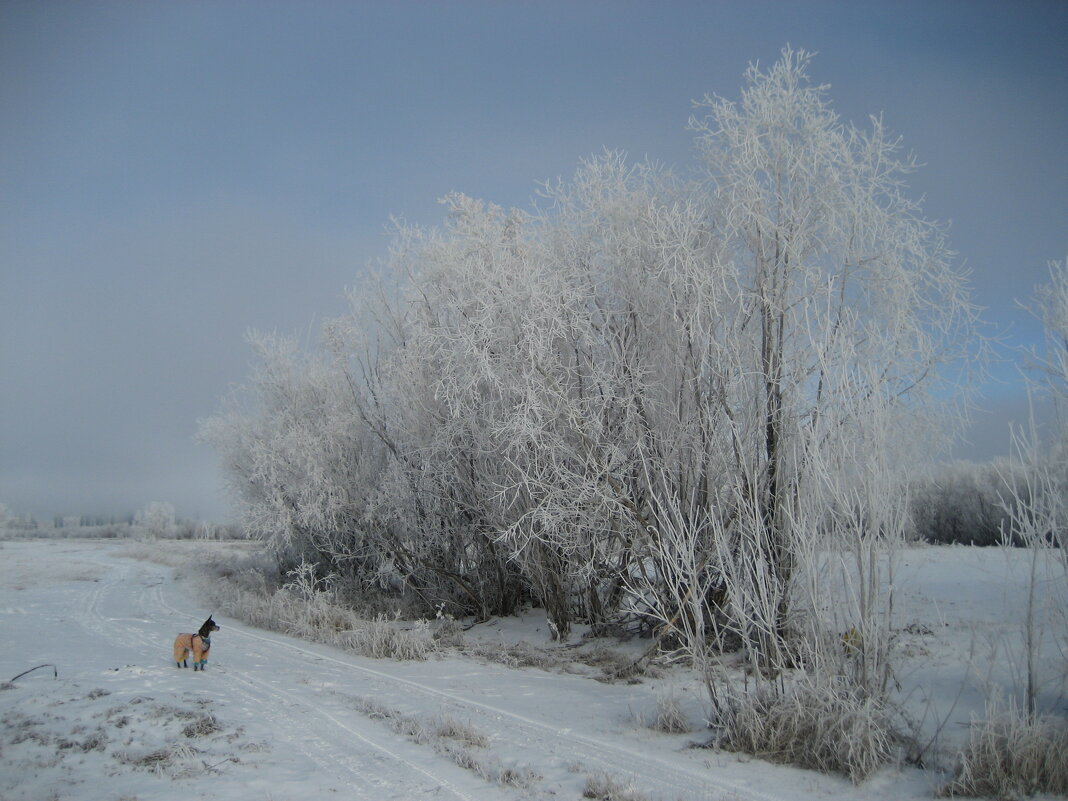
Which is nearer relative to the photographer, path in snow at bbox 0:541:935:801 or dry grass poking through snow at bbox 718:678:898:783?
path in snow at bbox 0:541:935:801

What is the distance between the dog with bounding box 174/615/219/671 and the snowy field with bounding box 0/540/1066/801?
150mm

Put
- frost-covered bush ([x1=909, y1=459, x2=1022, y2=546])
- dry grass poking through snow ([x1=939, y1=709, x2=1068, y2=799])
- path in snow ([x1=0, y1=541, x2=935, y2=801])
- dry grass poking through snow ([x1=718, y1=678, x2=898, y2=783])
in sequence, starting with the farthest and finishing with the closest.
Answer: frost-covered bush ([x1=909, y1=459, x2=1022, y2=546])
dry grass poking through snow ([x1=718, y1=678, x2=898, y2=783])
path in snow ([x1=0, y1=541, x2=935, y2=801])
dry grass poking through snow ([x1=939, y1=709, x2=1068, y2=799])

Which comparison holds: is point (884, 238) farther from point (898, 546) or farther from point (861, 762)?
point (861, 762)

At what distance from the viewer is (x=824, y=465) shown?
5.39 m

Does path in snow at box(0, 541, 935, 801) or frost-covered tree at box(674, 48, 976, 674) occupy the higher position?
frost-covered tree at box(674, 48, 976, 674)

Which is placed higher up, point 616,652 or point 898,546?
point 898,546

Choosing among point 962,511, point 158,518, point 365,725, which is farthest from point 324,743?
point 158,518

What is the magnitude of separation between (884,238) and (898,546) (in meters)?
4.10

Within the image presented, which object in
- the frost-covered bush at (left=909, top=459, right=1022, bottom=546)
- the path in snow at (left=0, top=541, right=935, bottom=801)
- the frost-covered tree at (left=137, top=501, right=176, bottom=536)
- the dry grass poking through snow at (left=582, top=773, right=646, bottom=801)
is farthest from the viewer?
the frost-covered tree at (left=137, top=501, right=176, bottom=536)

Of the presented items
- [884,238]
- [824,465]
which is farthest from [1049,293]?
[884,238]

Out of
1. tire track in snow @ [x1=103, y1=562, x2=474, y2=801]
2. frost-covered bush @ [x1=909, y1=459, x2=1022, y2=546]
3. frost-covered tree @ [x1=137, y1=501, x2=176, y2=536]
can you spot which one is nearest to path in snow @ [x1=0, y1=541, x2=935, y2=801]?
tire track in snow @ [x1=103, y1=562, x2=474, y2=801]

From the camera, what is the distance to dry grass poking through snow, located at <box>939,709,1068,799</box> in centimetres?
427

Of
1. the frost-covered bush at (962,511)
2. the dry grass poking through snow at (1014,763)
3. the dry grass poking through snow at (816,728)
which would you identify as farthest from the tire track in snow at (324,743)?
the frost-covered bush at (962,511)

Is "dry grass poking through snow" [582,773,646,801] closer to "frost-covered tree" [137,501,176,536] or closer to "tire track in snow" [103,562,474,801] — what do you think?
"tire track in snow" [103,562,474,801]
